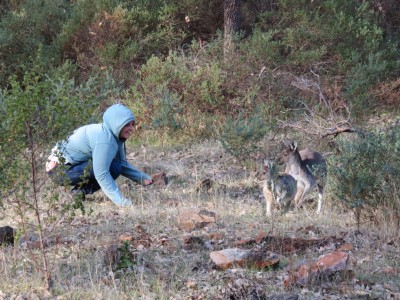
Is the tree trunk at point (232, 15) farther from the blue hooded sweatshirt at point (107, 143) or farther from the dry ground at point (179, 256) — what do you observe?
the blue hooded sweatshirt at point (107, 143)

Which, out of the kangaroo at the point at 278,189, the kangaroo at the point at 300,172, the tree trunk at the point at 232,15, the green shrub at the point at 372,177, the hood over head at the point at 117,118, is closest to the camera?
the green shrub at the point at 372,177

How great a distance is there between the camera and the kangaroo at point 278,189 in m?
8.09

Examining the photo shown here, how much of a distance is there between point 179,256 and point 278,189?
2569 mm

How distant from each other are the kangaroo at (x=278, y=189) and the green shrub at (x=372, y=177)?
0.75m

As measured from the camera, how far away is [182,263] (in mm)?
5910

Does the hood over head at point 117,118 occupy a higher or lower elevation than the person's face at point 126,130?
higher

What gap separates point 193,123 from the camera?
1450 cm

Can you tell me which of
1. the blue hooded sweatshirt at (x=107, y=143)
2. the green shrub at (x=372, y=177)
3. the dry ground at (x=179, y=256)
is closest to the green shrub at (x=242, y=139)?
the dry ground at (x=179, y=256)

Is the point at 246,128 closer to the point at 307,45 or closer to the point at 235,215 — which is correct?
the point at 235,215

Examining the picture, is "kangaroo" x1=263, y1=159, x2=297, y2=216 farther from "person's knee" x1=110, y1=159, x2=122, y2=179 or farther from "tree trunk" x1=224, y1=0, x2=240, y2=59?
"tree trunk" x1=224, y1=0, x2=240, y2=59

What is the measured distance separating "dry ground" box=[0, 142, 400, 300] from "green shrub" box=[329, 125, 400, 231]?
0.22 meters

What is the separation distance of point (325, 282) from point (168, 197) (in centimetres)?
417

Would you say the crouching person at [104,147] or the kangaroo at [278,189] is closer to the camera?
the kangaroo at [278,189]

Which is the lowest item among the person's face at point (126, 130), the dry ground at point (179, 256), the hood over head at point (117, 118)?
the dry ground at point (179, 256)
